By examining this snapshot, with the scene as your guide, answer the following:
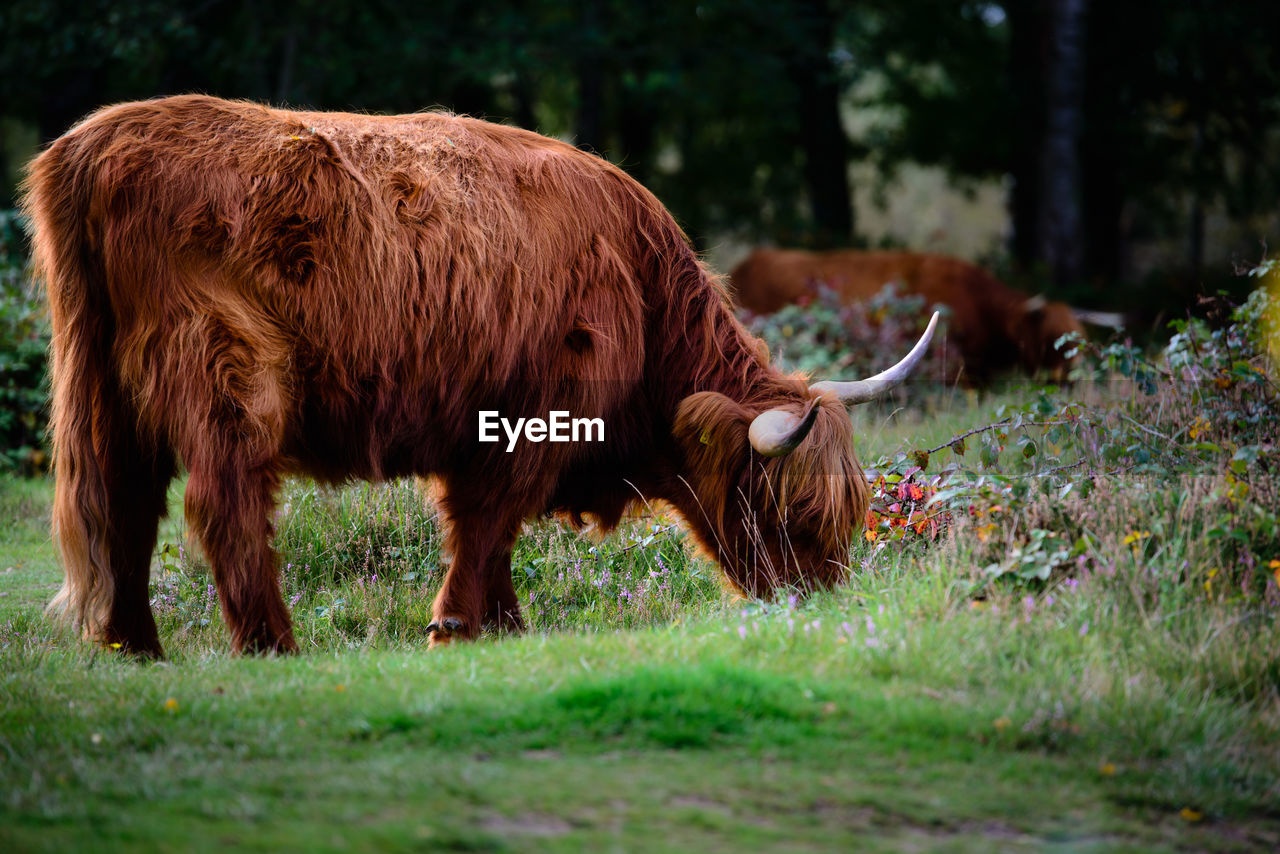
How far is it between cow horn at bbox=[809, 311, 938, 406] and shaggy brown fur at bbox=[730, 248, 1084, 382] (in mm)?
6495

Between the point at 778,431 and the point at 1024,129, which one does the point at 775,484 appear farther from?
the point at 1024,129

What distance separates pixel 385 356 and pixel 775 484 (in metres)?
1.73

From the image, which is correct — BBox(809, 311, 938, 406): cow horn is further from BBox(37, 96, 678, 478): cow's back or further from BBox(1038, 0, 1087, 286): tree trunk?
BBox(1038, 0, 1087, 286): tree trunk

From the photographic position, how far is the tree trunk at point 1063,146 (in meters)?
14.9

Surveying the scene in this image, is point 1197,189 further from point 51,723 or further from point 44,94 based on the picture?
point 51,723

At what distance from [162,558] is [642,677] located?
133 inches

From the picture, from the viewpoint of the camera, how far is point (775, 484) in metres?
5.20

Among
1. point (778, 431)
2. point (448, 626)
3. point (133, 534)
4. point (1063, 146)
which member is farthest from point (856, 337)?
point (133, 534)

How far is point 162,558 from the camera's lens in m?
6.08

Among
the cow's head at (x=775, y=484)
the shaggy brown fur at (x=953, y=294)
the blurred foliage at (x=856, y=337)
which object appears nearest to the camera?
the cow's head at (x=775, y=484)

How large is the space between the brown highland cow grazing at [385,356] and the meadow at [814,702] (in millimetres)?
341

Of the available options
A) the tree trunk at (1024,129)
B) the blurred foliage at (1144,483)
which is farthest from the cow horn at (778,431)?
the tree trunk at (1024,129)

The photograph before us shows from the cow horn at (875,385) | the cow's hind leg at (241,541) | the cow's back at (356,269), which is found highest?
the cow's back at (356,269)

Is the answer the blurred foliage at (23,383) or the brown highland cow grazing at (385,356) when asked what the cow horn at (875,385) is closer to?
the brown highland cow grazing at (385,356)
